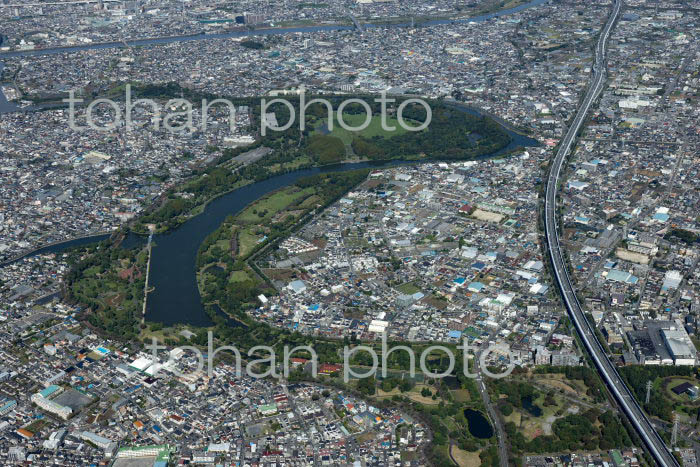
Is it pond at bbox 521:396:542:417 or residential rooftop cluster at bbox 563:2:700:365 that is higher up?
residential rooftop cluster at bbox 563:2:700:365

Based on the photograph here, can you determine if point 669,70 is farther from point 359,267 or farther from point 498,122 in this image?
point 359,267

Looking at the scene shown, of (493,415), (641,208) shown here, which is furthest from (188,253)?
(641,208)

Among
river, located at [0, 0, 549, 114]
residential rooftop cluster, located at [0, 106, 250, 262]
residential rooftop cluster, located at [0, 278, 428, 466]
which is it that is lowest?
residential rooftop cluster, located at [0, 278, 428, 466]

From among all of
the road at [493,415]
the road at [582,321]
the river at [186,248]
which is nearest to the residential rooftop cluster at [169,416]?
the road at [493,415]

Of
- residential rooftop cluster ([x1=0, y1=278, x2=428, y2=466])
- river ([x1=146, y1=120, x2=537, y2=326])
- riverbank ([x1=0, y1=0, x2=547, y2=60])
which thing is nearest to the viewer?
residential rooftop cluster ([x1=0, y1=278, x2=428, y2=466])

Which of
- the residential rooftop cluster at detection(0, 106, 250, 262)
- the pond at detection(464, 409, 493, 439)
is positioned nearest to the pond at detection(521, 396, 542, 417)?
the pond at detection(464, 409, 493, 439)

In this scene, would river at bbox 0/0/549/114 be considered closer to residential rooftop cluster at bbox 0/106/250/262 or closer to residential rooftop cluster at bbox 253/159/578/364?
residential rooftop cluster at bbox 0/106/250/262

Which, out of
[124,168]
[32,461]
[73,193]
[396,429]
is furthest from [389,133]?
[32,461]

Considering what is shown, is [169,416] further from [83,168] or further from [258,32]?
[258,32]
